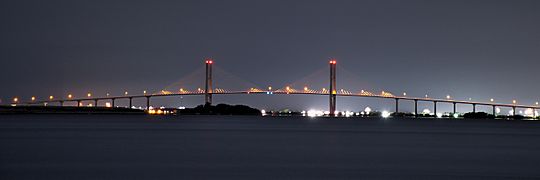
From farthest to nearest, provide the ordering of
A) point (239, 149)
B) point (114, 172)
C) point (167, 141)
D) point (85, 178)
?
point (167, 141)
point (239, 149)
point (114, 172)
point (85, 178)

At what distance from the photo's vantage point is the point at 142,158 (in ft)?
77.0

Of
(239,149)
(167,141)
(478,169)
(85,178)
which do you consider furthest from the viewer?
(167,141)

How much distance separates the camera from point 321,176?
62.5 ft

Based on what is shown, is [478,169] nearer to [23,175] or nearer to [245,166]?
[245,166]

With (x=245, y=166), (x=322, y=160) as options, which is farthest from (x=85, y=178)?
(x=322, y=160)

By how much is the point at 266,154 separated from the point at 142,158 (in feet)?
14.4

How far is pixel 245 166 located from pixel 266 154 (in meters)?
4.58

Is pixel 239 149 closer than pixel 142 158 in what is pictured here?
No

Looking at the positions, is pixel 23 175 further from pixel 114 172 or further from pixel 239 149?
pixel 239 149

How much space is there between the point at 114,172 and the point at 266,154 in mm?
→ 7592

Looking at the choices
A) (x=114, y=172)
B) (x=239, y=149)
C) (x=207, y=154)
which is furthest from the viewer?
(x=239, y=149)

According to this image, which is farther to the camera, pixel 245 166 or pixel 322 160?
pixel 322 160

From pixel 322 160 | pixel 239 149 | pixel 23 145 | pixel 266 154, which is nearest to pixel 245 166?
pixel 322 160

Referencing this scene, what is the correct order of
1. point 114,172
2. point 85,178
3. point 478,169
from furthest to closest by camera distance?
point 478,169
point 114,172
point 85,178
